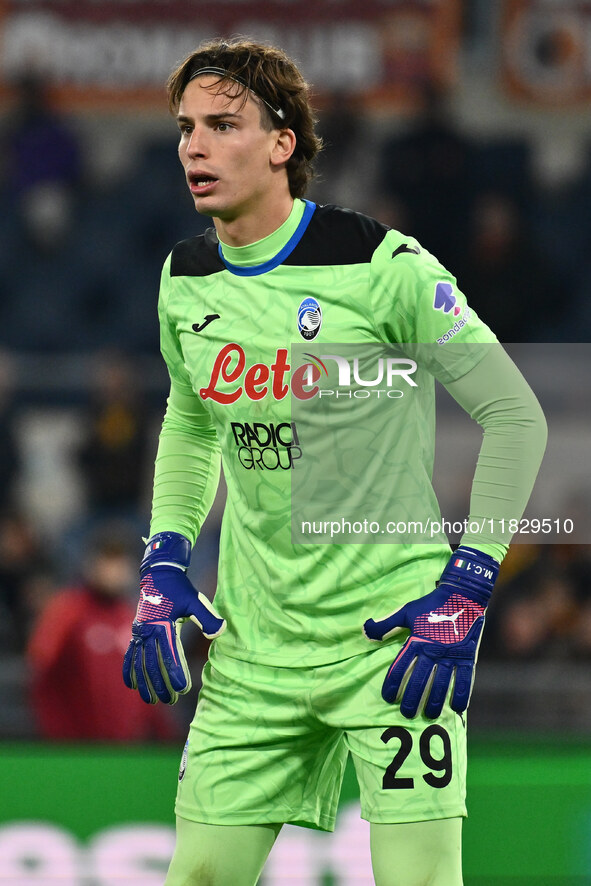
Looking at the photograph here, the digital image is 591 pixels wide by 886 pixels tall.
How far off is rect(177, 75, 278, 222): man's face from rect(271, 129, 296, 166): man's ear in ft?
0.08

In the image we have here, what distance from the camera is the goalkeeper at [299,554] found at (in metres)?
2.52

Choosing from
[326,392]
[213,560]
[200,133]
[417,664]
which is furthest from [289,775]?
[213,560]

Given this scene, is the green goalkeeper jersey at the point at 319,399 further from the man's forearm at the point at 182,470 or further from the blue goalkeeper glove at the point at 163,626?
the man's forearm at the point at 182,470

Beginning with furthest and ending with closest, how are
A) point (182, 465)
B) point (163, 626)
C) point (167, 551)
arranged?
1. point (182, 465)
2. point (167, 551)
3. point (163, 626)

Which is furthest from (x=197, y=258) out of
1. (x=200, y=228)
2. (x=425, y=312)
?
(x=200, y=228)

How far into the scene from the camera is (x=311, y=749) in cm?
269

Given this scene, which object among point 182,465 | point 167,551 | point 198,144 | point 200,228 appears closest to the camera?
point 198,144

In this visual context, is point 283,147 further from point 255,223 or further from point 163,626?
point 163,626

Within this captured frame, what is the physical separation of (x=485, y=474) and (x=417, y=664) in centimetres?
37

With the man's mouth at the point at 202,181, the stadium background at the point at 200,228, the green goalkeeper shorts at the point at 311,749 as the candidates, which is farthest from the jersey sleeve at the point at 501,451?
the stadium background at the point at 200,228

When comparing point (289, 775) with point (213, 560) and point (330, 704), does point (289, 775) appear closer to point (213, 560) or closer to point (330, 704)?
point (330, 704)

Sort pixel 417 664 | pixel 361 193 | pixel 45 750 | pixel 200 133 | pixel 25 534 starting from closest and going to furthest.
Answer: pixel 417 664, pixel 200 133, pixel 45 750, pixel 25 534, pixel 361 193

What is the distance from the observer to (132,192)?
347 inches

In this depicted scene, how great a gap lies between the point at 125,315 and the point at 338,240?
234 inches
